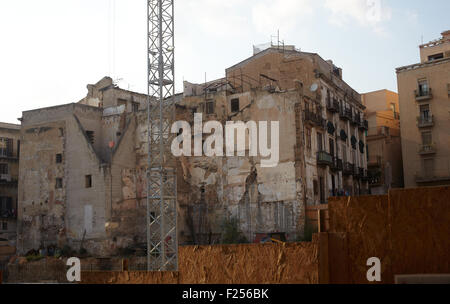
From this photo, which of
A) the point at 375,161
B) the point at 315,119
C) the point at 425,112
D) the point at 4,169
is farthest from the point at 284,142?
the point at 4,169

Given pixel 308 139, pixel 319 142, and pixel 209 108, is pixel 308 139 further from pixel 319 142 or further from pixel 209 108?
pixel 209 108

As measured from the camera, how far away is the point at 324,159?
38250mm

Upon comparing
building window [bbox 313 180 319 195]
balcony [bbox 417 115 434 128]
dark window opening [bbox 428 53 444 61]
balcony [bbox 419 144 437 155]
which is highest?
dark window opening [bbox 428 53 444 61]

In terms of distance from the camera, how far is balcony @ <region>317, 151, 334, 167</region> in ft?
124

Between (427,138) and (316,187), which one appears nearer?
(316,187)

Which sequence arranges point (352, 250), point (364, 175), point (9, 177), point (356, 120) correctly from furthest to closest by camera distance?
point (9, 177) < point (364, 175) < point (356, 120) < point (352, 250)

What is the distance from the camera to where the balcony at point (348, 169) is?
42.9m

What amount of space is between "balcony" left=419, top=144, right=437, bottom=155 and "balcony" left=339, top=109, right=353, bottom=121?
6.12 m

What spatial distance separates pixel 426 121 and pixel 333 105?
8063 mm

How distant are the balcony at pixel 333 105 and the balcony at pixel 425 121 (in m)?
7.10

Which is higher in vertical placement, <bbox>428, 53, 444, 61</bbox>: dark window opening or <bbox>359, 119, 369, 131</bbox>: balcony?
<bbox>428, 53, 444, 61</bbox>: dark window opening

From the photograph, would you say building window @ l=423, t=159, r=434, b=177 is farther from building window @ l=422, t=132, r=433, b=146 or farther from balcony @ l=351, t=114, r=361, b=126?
balcony @ l=351, t=114, r=361, b=126

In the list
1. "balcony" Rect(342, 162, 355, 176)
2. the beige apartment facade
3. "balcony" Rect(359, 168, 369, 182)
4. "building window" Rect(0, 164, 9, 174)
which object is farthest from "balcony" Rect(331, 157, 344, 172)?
"building window" Rect(0, 164, 9, 174)
